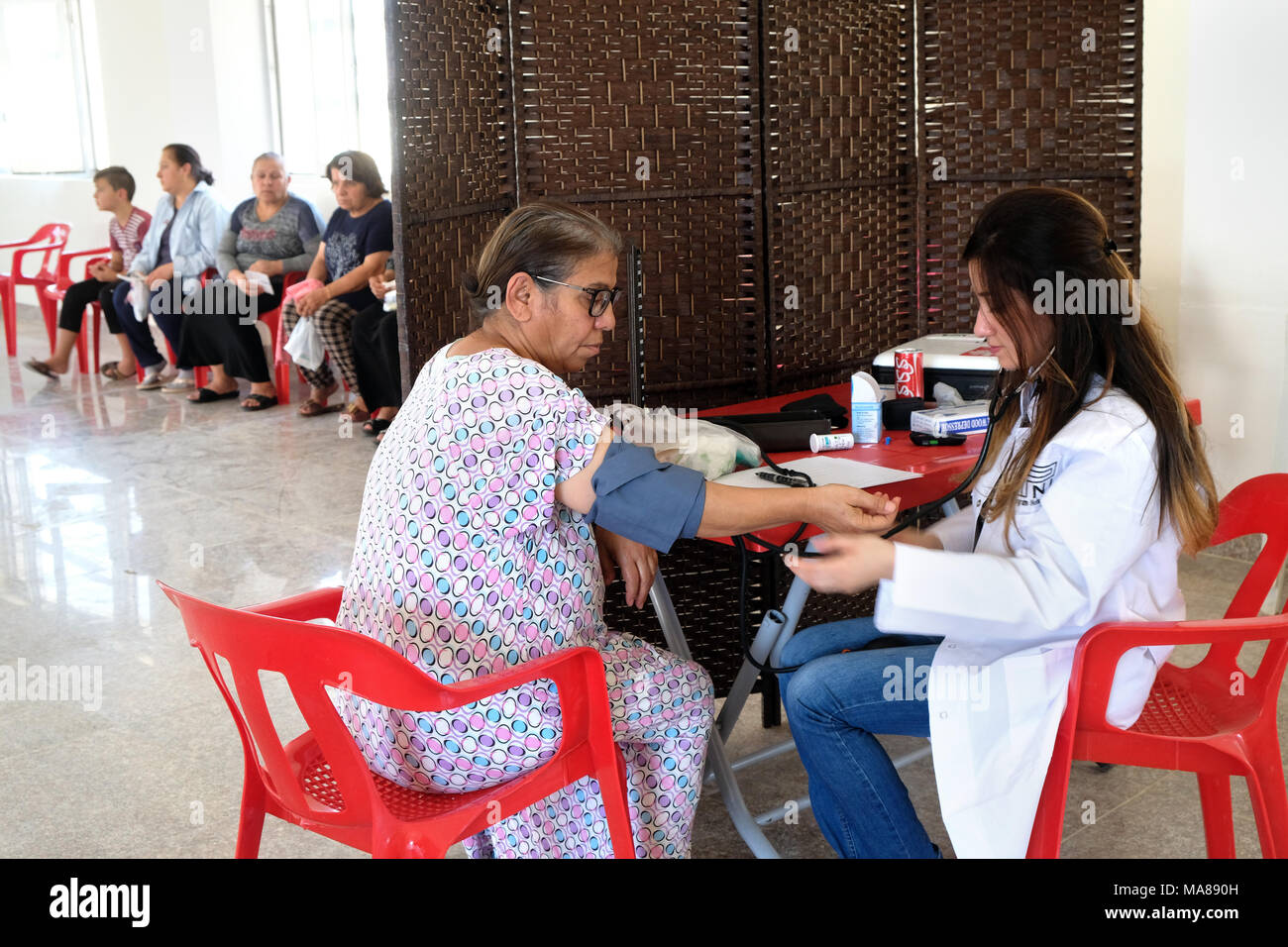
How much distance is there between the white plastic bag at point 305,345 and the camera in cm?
666

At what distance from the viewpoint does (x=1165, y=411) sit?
5.91 ft

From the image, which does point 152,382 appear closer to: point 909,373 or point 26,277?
point 26,277

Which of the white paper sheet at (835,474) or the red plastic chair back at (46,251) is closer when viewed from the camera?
the white paper sheet at (835,474)

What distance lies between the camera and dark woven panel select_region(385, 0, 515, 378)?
2764 mm

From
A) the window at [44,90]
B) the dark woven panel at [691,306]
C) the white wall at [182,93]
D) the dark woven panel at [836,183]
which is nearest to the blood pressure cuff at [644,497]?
the dark woven panel at [691,306]

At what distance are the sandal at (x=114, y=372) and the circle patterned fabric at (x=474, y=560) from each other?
23.0 ft

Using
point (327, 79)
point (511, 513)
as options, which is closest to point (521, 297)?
point (511, 513)

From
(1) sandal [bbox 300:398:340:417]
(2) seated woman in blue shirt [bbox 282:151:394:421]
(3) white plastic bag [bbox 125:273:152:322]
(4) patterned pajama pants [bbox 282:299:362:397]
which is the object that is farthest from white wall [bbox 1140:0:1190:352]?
(3) white plastic bag [bbox 125:273:152:322]

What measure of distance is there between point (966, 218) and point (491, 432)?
2175 mm

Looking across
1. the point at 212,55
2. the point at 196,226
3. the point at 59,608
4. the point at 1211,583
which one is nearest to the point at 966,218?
the point at 1211,583

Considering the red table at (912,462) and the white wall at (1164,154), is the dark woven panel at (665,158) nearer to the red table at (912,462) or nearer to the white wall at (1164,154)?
the red table at (912,462)
